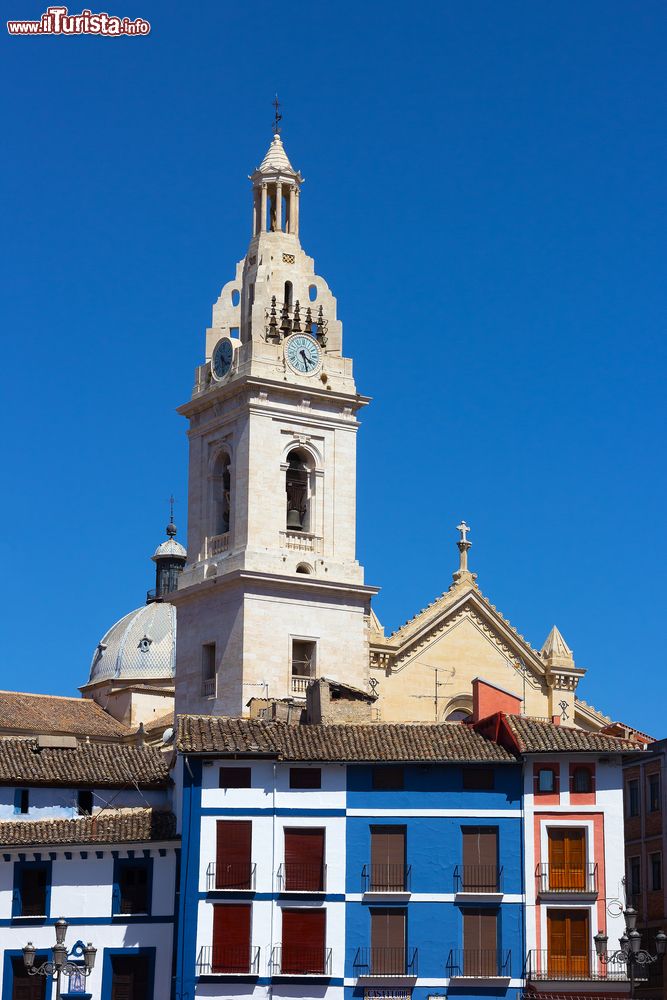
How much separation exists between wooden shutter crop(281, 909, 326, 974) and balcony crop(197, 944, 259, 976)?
2.99ft

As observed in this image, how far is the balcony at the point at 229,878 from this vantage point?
6694cm

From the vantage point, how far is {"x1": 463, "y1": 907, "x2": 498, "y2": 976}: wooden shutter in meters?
67.0

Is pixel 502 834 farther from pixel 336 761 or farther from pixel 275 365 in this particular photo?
pixel 275 365

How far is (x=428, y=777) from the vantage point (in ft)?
227

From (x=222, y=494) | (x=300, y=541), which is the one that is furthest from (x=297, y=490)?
(x=222, y=494)

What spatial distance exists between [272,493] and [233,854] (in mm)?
27673

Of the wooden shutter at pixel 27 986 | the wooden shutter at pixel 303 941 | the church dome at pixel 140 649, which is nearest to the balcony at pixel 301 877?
the wooden shutter at pixel 303 941

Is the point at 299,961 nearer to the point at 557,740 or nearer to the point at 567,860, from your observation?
the point at 567,860

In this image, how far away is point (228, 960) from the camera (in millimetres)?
66062

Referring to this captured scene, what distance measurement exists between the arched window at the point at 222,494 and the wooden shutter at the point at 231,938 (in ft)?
98.3

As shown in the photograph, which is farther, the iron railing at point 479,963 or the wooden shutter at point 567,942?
the wooden shutter at point 567,942

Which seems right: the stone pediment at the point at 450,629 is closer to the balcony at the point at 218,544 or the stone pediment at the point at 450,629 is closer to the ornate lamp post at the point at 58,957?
the balcony at the point at 218,544

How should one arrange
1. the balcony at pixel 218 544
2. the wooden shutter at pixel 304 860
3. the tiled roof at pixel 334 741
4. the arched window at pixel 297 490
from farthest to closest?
1. the arched window at pixel 297 490
2. the balcony at pixel 218 544
3. the tiled roof at pixel 334 741
4. the wooden shutter at pixel 304 860

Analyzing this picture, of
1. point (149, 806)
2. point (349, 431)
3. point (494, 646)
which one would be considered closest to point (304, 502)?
point (349, 431)
